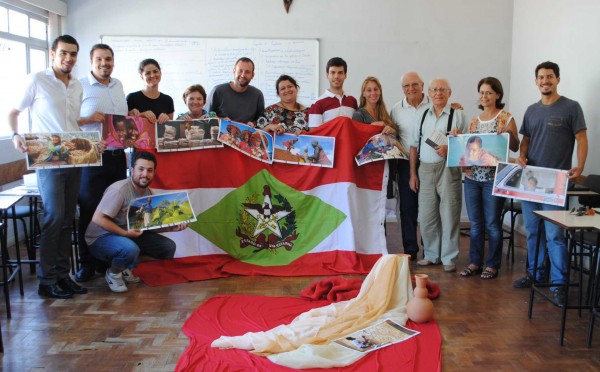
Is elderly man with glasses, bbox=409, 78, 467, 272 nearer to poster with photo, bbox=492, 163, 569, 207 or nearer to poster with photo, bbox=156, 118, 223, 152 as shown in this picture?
poster with photo, bbox=492, 163, 569, 207

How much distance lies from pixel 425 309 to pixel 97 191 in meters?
2.78

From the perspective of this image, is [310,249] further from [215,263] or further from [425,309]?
[425,309]

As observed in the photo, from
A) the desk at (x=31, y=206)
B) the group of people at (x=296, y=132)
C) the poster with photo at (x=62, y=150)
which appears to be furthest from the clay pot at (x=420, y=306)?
the desk at (x=31, y=206)

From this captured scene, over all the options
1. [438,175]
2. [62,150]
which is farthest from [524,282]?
[62,150]

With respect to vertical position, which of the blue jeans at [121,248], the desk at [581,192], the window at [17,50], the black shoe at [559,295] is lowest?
the black shoe at [559,295]

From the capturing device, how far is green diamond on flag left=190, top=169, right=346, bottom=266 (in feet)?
15.6

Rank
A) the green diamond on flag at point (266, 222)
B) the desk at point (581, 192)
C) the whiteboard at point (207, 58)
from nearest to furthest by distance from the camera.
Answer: the desk at point (581, 192)
the green diamond on flag at point (266, 222)
the whiteboard at point (207, 58)

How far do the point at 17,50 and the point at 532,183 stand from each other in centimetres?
546

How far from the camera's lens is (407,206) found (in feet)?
16.6

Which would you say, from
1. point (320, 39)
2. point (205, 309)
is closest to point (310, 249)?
point (205, 309)

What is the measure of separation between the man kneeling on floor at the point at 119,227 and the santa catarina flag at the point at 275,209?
0.46m

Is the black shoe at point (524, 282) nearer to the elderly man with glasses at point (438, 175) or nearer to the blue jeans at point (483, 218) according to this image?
the blue jeans at point (483, 218)

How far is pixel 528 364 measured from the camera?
9.83ft

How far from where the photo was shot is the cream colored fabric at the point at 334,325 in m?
2.91
